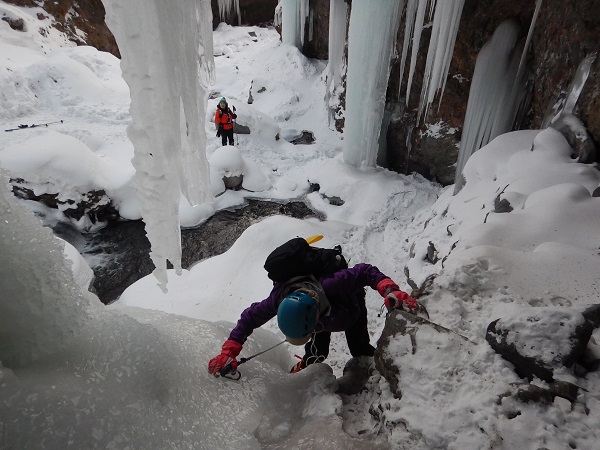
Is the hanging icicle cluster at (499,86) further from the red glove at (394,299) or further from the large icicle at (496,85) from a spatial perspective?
the red glove at (394,299)

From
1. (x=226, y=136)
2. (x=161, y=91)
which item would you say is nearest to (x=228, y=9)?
(x=226, y=136)

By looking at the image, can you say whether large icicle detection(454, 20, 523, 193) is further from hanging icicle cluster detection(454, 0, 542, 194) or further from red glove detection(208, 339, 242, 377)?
red glove detection(208, 339, 242, 377)

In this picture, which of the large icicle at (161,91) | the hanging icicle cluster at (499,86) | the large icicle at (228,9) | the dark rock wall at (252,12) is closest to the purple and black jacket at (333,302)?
the large icicle at (161,91)

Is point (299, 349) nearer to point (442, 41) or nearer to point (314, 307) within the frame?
point (314, 307)

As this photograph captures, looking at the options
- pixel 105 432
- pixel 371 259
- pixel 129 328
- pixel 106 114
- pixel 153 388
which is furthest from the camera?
pixel 106 114

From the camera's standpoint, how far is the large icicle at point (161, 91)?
94.1 inches

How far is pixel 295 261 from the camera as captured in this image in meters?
2.16

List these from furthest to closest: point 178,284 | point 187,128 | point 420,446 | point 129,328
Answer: point 178,284, point 187,128, point 129,328, point 420,446

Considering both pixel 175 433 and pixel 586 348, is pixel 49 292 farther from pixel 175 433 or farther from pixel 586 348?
pixel 586 348

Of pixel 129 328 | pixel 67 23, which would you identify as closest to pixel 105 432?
pixel 129 328

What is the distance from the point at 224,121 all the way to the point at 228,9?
17.0 metres

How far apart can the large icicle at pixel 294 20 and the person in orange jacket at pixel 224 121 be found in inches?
246

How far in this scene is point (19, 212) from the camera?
166cm

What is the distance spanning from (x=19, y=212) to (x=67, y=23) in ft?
56.6
